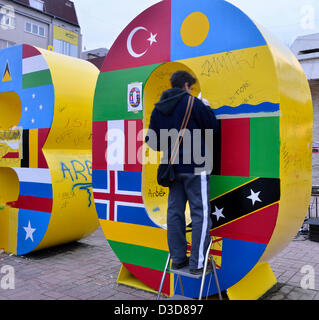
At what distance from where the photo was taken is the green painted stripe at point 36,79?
511 centimetres

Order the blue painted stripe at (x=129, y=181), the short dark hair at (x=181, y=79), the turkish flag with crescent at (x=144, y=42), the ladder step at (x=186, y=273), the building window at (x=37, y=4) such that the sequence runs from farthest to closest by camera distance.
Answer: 1. the building window at (x=37, y=4)
2. the blue painted stripe at (x=129, y=181)
3. the turkish flag with crescent at (x=144, y=42)
4. the short dark hair at (x=181, y=79)
5. the ladder step at (x=186, y=273)

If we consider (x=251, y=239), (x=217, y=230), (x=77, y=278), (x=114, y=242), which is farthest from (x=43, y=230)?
(x=251, y=239)

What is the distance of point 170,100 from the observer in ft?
9.71

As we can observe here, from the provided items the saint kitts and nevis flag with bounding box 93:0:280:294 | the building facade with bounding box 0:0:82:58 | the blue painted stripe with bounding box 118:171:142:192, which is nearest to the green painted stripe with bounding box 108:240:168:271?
the saint kitts and nevis flag with bounding box 93:0:280:294

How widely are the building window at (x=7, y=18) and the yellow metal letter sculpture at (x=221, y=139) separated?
18585mm

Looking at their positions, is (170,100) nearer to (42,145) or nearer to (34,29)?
(42,145)

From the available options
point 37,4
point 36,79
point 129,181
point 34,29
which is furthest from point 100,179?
point 37,4

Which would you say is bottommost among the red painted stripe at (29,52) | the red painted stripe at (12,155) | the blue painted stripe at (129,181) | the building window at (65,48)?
the blue painted stripe at (129,181)

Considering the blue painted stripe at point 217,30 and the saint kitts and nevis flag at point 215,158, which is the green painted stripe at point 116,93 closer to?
the saint kitts and nevis flag at point 215,158

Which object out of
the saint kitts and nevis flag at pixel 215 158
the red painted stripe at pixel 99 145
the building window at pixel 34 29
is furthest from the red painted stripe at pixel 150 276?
the building window at pixel 34 29

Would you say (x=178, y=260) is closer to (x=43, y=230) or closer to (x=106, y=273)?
(x=106, y=273)
